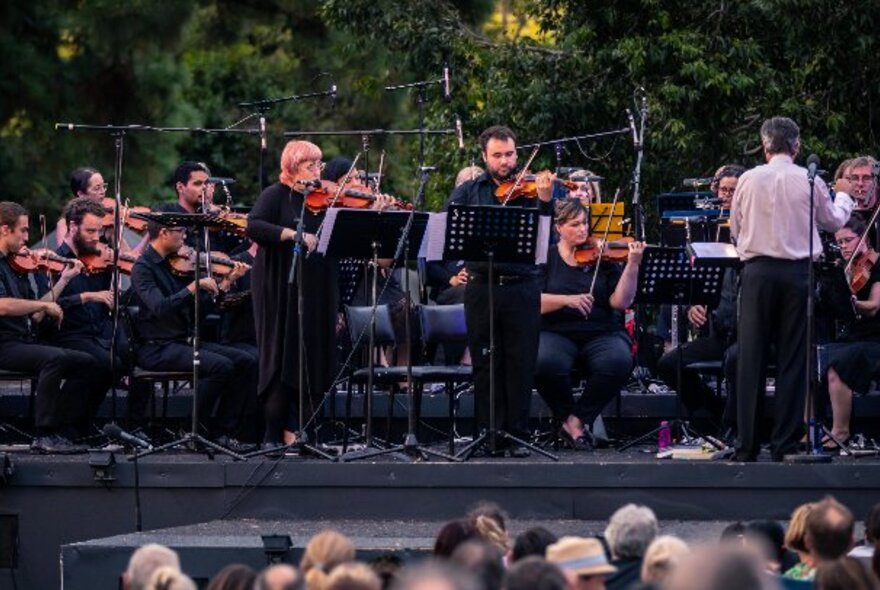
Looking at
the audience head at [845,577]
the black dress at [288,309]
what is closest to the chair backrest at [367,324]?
the black dress at [288,309]

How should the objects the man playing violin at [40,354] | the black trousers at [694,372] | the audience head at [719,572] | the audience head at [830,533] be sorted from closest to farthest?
the audience head at [719,572]
the audience head at [830,533]
the man playing violin at [40,354]
the black trousers at [694,372]

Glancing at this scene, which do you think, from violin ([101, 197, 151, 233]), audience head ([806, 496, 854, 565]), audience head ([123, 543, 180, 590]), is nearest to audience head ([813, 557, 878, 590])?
audience head ([806, 496, 854, 565])

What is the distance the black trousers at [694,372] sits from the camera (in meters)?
14.9

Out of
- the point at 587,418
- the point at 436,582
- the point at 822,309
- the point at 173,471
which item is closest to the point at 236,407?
the point at 173,471

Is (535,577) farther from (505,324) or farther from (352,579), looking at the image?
(505,324)

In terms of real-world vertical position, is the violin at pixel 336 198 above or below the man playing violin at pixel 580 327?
above

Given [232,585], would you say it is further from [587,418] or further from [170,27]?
[170,27]

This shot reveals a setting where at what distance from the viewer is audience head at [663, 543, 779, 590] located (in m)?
5.49

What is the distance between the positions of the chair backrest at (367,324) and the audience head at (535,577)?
6773 mm

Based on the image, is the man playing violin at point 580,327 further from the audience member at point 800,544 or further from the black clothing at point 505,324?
the audience member at point 800,544

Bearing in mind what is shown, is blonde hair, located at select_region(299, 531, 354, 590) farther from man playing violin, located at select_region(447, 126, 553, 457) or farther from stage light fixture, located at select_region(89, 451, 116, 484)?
man playing violin, located at select_region(447, 126, 553, 457)

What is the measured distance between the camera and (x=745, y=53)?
60.3 feet

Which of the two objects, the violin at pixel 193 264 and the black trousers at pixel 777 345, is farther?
the violin at pixel 193 264

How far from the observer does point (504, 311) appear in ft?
45.1
